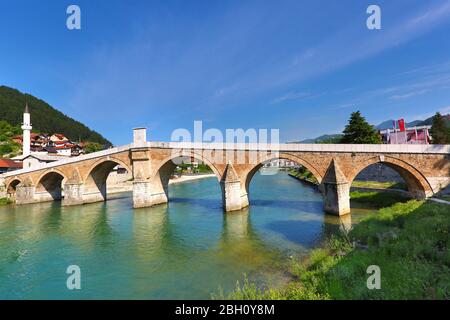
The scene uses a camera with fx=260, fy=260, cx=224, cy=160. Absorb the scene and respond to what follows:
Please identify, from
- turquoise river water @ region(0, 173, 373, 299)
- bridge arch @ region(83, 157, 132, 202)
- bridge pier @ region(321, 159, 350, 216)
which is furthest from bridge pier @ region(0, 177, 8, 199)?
bridge pier @ region(321, 159, 350, 216)

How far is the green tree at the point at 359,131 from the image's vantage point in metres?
29.3

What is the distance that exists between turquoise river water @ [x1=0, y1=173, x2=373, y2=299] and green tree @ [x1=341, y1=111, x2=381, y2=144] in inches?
523

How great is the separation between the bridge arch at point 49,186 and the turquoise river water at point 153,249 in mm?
5785

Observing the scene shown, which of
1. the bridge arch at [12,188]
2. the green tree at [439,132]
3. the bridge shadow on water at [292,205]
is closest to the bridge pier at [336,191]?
the bridge shadow on water at [292,205]

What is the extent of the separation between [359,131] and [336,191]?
1618cm

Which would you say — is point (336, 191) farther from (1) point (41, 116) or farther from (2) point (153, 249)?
(1) point (41, 116)

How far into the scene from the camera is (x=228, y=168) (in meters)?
20.0

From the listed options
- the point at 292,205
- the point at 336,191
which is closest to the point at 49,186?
the point at 292,205

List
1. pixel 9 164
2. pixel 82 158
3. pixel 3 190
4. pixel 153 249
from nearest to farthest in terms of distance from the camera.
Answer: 1. pixel 153 249
2. pixel 82 158
3. pixel 3 190
4. pixel 9 164

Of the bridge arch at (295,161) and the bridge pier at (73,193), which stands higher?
the bridge arch at (295,161)

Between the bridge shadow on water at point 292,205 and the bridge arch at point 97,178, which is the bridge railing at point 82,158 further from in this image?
the bridge shadow on water at point 292,205
